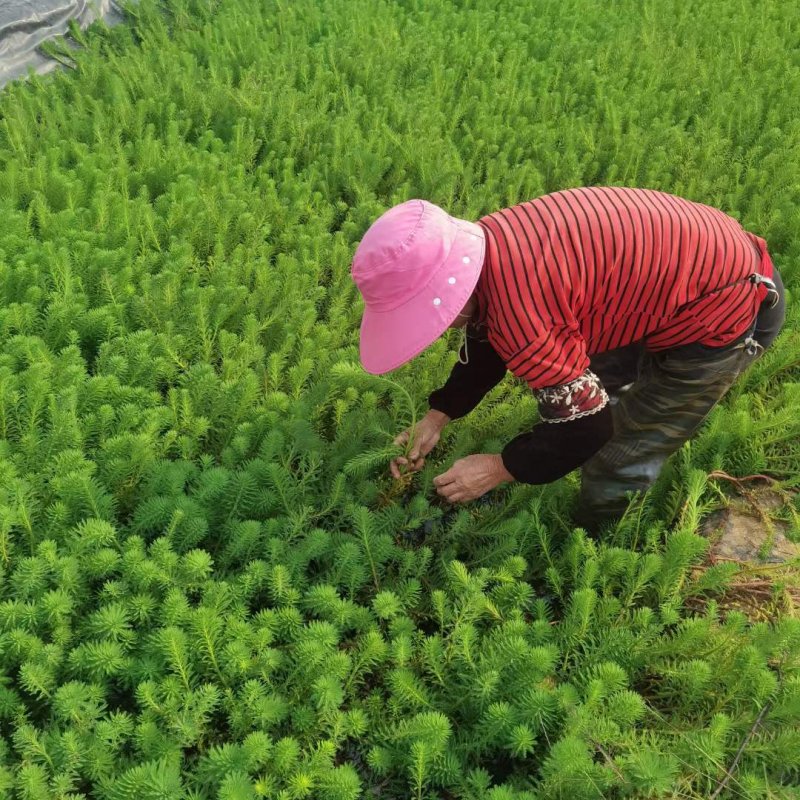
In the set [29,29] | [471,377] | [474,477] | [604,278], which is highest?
[29,29]

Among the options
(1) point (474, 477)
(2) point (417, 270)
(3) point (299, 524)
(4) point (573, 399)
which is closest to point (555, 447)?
(4) point (573, 399)

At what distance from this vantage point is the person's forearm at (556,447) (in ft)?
6.07

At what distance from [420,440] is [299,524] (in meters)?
0.49

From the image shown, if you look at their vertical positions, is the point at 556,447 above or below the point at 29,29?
below

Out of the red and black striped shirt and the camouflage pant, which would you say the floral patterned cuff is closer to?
the red and black striped shirt

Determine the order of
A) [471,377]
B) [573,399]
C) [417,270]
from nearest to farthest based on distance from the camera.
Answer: [417,270] → [573,399] → [471,377]

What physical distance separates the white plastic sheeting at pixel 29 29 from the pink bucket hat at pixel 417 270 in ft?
14.9

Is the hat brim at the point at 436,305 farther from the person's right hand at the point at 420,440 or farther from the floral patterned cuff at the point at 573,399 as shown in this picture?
the person's right hand at the point at 420,440

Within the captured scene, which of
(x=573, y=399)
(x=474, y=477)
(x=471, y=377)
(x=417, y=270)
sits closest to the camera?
(x=417, y=270)

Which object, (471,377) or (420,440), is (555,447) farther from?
(420,440)

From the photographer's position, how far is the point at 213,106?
4688 mm

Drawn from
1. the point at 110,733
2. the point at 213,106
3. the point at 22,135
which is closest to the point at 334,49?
the point at 213,106

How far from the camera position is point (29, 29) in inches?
210

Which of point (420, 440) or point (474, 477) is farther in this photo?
point (420, 440)
